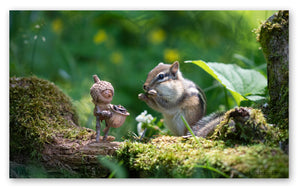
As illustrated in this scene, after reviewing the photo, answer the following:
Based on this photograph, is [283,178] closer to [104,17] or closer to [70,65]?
[70,65]

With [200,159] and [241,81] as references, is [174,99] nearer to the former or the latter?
[241,81]

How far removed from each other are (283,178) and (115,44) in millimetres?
3501

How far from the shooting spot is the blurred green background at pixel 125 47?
365 centimetres

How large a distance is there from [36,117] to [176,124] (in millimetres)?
1136

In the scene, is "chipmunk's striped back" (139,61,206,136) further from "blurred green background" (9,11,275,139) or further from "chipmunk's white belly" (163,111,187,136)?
"blurred green background" (9,11,275,139)

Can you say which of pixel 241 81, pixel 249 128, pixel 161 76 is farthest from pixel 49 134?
pixel 241 81

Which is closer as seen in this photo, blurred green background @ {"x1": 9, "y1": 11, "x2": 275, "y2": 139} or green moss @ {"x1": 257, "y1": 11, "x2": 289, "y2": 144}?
green moss @ {"x1": 257, "y1": 11, "x2": 289, "y2": 144}

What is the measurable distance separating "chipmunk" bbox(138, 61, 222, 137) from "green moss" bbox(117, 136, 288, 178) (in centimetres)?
43

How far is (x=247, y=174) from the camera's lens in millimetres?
1900

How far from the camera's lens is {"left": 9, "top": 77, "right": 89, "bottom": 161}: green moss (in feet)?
7.89

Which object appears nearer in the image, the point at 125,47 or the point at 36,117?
the point at 36,117

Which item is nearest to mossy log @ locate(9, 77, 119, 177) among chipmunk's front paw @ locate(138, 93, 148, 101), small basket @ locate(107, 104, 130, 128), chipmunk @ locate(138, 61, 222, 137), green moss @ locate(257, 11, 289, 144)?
small basket @ locate(107, 104, 130, 128)

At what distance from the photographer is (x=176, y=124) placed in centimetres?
279

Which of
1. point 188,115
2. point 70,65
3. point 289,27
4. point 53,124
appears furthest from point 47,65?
point 289,27
